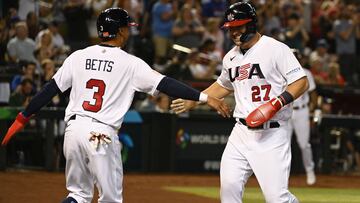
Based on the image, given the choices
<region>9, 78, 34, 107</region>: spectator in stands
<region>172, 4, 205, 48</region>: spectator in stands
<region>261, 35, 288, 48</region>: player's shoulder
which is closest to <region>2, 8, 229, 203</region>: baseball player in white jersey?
<region>261, 35, 288, 48</region>: player's shoulder

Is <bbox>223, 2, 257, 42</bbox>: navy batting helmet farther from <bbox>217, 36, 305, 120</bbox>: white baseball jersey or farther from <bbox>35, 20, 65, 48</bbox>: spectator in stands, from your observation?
<bbox>35, 20, 65, 48</bbox>: spectator in stands

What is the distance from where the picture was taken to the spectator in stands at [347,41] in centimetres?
2245

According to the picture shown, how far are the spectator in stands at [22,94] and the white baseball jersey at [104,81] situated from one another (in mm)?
8489

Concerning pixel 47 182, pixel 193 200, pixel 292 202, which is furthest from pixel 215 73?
pixel 292 202

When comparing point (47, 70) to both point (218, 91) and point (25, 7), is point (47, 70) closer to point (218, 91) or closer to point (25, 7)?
point (25, 7)

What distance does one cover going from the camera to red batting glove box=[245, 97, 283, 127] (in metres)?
7.96

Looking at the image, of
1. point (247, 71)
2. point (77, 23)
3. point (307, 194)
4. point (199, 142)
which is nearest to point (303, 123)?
point (307, 194)

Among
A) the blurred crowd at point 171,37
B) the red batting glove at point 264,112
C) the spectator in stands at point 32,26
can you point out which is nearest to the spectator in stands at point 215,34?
the blurred crowd at point 171,37

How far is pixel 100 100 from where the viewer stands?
25.3 ft

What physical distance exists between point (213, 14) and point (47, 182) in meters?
8.18

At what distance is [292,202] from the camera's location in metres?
8.04

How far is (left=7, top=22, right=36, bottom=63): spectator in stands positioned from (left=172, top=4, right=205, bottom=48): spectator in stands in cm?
374

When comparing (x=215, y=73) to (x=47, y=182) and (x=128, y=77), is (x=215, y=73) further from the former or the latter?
(x=128, y=77)

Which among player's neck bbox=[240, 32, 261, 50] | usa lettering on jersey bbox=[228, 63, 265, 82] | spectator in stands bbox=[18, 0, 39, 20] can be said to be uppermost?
player's neck bbox=[240, 32, 261, 50]
